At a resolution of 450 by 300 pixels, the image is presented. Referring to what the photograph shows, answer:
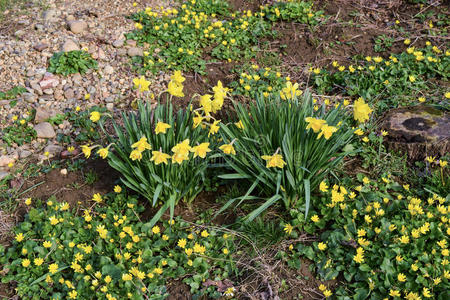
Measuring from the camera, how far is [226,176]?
9.43 ft

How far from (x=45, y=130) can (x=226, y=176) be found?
6.51ft

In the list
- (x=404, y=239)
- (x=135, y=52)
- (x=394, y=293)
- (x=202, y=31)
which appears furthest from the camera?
(x=202, y=31)

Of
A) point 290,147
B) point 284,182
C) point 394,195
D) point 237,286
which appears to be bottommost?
point 237,286

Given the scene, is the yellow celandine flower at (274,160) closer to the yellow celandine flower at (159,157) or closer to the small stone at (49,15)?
the yellow celandine flower at (159,157)

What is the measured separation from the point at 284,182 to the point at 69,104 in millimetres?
2442

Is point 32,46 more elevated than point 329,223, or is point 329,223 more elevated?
point 32,46

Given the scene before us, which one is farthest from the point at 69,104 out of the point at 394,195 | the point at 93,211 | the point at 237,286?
the point at 394,195

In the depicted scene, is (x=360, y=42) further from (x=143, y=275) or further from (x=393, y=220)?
(x=143, y=275)

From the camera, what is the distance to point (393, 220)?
2785 mm

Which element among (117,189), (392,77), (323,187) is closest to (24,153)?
(117,189)

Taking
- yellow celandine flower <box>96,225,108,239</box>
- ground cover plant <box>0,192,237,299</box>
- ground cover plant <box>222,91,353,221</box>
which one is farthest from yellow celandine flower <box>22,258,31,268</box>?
ground cover plant <box>222,91,353,221</box>

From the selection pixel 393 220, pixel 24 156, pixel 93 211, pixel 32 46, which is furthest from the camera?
pixel 32 46

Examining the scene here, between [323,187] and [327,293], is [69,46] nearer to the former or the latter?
[323,187]

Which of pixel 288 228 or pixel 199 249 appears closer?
pixel 199 249
